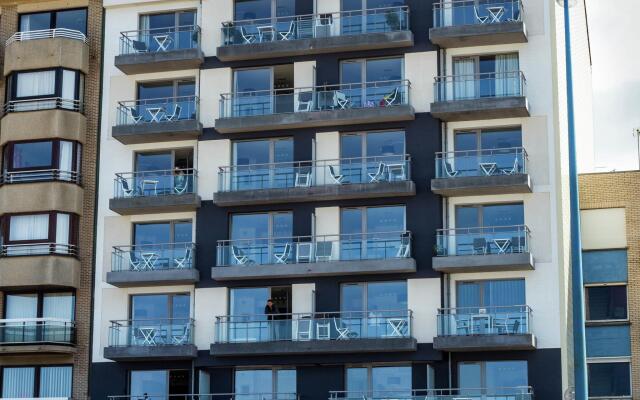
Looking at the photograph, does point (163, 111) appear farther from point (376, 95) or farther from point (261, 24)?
point (376, 95)

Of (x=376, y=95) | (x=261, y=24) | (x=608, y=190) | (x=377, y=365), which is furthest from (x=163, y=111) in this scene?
(x=608, y=190)

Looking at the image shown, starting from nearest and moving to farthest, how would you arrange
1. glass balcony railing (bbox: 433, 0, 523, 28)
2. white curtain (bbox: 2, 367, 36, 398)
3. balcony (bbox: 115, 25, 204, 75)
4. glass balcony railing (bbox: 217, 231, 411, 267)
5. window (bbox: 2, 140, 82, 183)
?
1. glass balcony railing (bbox: 217, 231, 411, 267)
2. glass balcony railing (bbox: 433, 0, 523, 28)
3. white curtain (bbox: 2, 367, 36, 398)
4. balcony (bbox: 115, 25, 204, 75)
5. window (bbox: 2, 140, 82, 183)

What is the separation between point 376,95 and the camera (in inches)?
1945

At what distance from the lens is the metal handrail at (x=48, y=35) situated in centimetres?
5328

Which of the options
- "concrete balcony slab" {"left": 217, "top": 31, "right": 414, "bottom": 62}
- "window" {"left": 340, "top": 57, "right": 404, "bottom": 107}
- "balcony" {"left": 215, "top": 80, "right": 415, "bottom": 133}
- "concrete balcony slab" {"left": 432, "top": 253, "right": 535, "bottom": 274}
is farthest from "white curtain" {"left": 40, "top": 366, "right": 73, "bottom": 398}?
"window" {"left": 340, "top": 57, "right": 404, "bottom": 107}

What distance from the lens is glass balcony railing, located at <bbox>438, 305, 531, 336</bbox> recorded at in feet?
151

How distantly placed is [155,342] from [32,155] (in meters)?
8.95

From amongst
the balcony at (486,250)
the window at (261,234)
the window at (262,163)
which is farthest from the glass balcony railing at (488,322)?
the window at (262,163)

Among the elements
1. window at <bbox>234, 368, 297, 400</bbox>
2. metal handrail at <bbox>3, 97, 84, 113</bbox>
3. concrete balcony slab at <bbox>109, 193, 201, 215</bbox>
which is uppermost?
metal handrail at <bbox>3, 97, 84, 113</bbox>

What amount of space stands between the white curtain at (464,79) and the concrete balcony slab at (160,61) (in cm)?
954

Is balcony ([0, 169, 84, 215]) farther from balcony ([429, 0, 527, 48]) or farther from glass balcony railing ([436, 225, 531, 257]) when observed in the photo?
balcony ([429, 0, 527, 48])

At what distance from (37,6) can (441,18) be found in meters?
16.2

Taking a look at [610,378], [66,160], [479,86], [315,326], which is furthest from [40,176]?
[610,378]

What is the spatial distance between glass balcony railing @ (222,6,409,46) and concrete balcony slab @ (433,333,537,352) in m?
11.4
